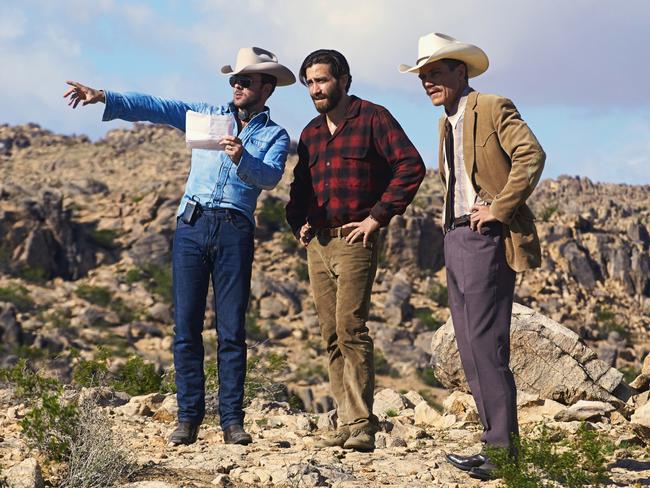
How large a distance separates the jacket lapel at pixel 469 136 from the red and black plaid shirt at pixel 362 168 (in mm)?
540

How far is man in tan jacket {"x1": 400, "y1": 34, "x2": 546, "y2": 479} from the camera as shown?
15.4ft

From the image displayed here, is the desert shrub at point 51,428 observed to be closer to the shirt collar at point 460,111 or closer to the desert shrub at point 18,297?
the shirt collar at point 460,111

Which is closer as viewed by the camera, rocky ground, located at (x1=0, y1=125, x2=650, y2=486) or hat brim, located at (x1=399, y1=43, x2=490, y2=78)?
hat brim, located at (x1=399, y1=43, x2=490, y2=78)

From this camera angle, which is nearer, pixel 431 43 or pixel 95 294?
pixel 431 43

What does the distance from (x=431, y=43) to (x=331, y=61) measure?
642mm

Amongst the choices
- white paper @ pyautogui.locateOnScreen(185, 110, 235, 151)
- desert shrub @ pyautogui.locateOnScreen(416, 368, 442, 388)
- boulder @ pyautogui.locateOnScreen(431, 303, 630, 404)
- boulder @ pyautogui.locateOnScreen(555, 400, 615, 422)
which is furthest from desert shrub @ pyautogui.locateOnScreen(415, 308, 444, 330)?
white paper @ pyautogui.locateOnScreen(185, 110, 235, 151)

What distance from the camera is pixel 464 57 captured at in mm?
4938

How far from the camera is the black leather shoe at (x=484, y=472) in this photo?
15.8 ft

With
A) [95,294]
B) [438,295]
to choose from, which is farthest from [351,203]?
[438,295]

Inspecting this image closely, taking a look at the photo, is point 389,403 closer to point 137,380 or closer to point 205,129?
point 137,380

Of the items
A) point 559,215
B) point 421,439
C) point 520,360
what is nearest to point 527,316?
point 520,360

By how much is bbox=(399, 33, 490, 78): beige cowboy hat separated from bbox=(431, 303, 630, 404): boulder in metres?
3.60

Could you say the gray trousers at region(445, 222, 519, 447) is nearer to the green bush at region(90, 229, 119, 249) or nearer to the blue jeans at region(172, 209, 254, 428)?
the blue jeans at region(172, 209, 254, 428)

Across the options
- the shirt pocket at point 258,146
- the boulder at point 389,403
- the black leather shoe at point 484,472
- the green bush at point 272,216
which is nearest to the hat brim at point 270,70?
the shirt pocket at point 258,146
